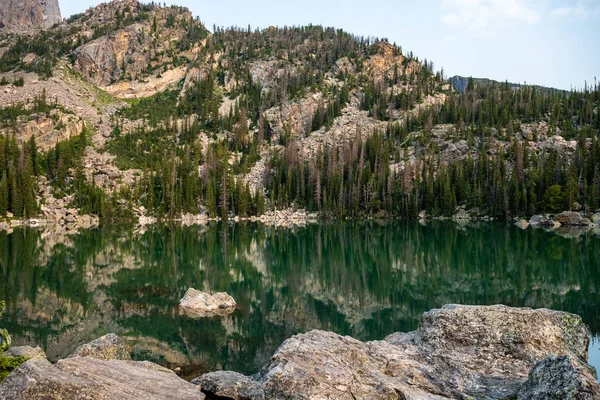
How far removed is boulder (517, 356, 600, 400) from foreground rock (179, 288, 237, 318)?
19522 mm

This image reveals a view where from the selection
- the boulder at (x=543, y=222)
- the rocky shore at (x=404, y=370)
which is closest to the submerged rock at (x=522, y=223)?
the boulder at (x=543, y=222)

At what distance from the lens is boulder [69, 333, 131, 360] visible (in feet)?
43.7

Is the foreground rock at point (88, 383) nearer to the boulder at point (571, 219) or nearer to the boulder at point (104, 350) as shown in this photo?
the boulder at point (104, 350)

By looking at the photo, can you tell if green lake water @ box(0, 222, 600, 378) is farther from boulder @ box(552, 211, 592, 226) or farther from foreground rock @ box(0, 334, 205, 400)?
boulder @ box(552, 211, 592, 226)

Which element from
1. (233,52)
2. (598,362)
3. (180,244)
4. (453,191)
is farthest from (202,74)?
(598,362)

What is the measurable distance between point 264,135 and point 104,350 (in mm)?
149386

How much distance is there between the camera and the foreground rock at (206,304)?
80.2 feet

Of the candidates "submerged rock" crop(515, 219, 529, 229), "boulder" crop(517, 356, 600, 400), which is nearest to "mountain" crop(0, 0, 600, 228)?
"submerged rock" crop(515, 219, 529, 229)

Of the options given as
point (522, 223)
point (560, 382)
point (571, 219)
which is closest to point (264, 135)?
point (522, 223)

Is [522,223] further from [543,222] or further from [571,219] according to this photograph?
[571,219]

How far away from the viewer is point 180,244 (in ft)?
190

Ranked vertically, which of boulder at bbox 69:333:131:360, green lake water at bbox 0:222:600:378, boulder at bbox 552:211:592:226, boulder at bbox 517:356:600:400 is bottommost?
boulder at bbox 552:211:592:226

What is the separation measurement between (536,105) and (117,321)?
153952 mm

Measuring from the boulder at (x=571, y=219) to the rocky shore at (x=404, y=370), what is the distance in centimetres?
8772
